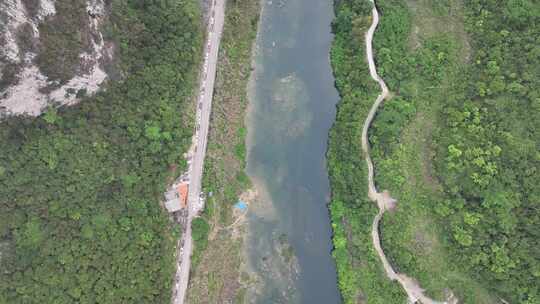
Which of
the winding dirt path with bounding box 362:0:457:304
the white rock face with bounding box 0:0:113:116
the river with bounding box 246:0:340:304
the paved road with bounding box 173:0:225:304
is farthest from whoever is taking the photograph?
the river with bounding box 246:0:340:304

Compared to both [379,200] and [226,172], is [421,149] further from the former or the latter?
[226,172]

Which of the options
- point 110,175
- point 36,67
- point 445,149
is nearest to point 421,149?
point 445,149

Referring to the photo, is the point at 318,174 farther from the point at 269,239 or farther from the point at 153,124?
the point at 153,124

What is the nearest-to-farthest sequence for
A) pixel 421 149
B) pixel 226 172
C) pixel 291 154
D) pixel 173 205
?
pixel 173 205, pixel 421 149, pixel 226 172, pixel 291 154

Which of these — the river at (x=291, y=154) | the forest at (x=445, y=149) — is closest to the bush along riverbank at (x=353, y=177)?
the forest at (x=445, y=149)

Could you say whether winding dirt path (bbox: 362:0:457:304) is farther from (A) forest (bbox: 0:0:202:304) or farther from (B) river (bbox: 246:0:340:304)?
(A) forest (bbox: 0:0:202:304)

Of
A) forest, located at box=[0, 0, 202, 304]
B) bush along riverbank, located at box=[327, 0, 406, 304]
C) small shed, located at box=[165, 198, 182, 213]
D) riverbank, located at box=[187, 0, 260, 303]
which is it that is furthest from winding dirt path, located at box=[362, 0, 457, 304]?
small shed, located at box=[165, 198, 182, 213]

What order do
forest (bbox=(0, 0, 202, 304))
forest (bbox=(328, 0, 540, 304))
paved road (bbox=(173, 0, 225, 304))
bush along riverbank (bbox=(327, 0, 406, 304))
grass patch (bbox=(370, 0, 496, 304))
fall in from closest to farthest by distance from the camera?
forest (bbox=(0, 0, 202, 304)), forest (bbox=(328, 0, 540, 304)), grass patch (bbox=(370, 0, 496, 304)), paved road (bbox=(173, 0, 225, 304)), bush along riverbank (bbox=(327, 0, 406, 304))
